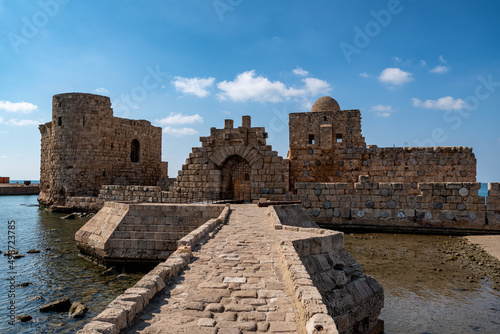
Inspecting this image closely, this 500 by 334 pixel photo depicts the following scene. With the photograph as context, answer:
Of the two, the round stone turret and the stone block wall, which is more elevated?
the round stone turret

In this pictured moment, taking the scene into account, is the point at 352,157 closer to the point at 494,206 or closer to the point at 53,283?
the point at 494,206

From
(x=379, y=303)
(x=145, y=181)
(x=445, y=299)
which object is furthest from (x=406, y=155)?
(x=145, y=181)

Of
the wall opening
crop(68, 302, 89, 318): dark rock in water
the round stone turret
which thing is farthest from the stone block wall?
the wall opening

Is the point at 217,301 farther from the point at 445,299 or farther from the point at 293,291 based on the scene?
the point at 445,299

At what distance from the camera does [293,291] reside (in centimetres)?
371

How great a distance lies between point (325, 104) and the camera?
22781mm

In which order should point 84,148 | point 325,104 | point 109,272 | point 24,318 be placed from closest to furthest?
point 24,318
point 109,272
point 84,148
point 325,104

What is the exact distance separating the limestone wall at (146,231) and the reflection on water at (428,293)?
5.03m

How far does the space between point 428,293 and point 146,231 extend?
24.1ft

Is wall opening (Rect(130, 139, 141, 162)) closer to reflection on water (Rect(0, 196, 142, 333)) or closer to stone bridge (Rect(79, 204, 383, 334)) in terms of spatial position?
reflection on water (Rect(0, 196, 142, 333))

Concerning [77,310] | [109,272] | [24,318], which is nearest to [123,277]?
[109,272]

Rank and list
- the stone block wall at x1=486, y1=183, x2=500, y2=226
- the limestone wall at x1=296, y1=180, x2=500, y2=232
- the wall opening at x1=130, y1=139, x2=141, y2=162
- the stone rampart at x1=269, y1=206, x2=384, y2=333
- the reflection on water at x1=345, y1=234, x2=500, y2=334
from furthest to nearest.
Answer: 1. the wall opening at x1=130, y1=139, x2=141, y2=162
2. the limestone wall at x1=296, y1=180, x2=500, y2=232
3. the stone block wall at x1=486, y1=183, x2=500, y2=226
4. the reflection on water at x1=345, y1=234, x2=500, y2=334
5. the stone rampart at x1=269, y1=206, x2=384, y2=333

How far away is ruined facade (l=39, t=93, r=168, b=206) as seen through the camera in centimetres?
2223

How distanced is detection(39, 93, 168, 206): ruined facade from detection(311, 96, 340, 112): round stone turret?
14.0 meters
